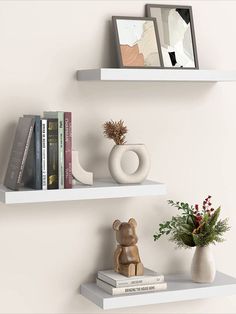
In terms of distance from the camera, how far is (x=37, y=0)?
224 cm

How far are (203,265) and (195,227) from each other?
12 cm

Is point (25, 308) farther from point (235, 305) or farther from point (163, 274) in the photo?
point (235, 305)

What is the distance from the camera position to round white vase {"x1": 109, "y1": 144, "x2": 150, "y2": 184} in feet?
7.34

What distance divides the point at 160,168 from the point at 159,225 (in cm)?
19

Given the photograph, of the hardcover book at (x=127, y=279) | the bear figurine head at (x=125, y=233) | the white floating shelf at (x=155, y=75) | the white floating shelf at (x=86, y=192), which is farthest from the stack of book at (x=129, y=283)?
the white floating shelf at (x=155, y=75)

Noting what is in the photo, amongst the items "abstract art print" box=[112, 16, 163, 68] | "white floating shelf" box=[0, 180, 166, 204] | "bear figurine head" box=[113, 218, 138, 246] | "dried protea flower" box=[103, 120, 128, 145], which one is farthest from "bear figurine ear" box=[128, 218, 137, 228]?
"abstract art print" box=[112, 16, 163, 68]

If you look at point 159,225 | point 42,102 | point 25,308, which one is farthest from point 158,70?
point 25,308

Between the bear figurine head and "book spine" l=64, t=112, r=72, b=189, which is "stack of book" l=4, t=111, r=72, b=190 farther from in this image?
the bear figurine head

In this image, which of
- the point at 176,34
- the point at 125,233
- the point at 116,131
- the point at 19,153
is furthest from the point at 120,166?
the point at 176,34

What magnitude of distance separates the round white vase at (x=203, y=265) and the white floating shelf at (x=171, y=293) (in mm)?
23

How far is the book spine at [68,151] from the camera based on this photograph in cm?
213

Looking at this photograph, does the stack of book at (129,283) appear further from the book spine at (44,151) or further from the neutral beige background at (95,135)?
the book spine at (44,151)

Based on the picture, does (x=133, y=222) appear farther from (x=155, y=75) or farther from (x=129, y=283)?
(x=155, y=75)

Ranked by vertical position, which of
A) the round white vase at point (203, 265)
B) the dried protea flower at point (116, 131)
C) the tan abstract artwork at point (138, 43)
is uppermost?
the tan abstract artwork at point (138, 43)
